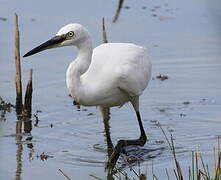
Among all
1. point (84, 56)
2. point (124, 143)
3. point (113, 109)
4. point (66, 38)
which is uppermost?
point (66, 38)

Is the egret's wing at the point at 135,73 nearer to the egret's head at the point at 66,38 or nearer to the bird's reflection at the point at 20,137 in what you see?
the egret's head at the point at 66,38

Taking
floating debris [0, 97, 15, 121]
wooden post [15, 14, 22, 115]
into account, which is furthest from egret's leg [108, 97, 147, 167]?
floating debris [0, 97, 15, 121]

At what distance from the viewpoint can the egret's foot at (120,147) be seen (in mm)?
7057

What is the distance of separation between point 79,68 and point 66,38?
28 centimetres

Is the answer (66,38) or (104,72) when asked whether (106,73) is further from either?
(66,38)

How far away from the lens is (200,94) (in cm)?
929

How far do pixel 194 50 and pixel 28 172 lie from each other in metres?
4.52

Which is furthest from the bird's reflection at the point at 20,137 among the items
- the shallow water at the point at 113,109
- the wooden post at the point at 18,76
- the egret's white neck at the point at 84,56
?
the egret's white neck at the point at 84,56

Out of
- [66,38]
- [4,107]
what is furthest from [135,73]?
[4,107]

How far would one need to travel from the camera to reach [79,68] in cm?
660

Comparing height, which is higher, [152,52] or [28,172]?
[152,52]

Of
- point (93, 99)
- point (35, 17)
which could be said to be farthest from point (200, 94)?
point (35, 17)

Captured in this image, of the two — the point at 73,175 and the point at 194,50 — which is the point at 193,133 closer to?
the point at 73,175

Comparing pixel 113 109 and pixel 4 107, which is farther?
pixel 113 109
